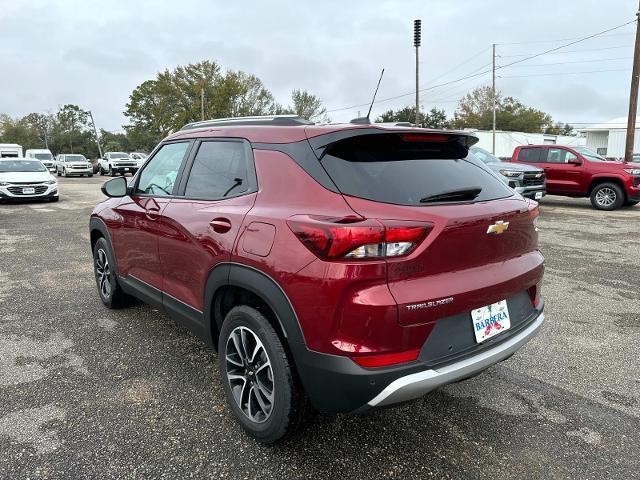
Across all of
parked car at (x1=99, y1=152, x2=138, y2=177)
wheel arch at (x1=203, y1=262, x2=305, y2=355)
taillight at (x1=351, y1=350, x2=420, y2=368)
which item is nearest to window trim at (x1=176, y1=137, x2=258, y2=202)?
wheel arch at (x1=203, y1=262, x2=305, y2=355)

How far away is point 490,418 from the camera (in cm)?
283

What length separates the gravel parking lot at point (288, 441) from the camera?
7.92ft

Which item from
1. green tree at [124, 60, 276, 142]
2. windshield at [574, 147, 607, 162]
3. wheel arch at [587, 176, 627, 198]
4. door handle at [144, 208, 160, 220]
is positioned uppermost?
green tree at [124, 60, 276, 142]

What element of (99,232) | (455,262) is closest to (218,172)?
(455,262)

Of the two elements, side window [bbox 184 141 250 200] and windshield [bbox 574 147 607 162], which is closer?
side window [bbox 184 141 250 200]

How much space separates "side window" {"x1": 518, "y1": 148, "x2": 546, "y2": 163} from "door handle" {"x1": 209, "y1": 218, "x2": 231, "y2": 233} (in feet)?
43.8

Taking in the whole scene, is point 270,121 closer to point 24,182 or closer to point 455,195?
point 455,195

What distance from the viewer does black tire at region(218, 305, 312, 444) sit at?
2.32 m

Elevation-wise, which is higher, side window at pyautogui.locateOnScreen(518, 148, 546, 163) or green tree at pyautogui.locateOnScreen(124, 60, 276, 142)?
→ green tree at pyautogui.locateOnScreen(124, 60, 276, 142)

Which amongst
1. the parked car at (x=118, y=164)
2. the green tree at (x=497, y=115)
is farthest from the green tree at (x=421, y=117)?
the parked car at (x=118, y=164)

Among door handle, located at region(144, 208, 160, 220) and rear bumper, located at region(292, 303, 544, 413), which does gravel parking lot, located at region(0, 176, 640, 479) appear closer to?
rear bumper, located at region(292, 303, 544, 413)

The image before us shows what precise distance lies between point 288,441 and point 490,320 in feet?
4.07

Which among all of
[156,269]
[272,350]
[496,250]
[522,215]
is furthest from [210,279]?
[522,215]

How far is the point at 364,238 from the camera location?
2.05 m
